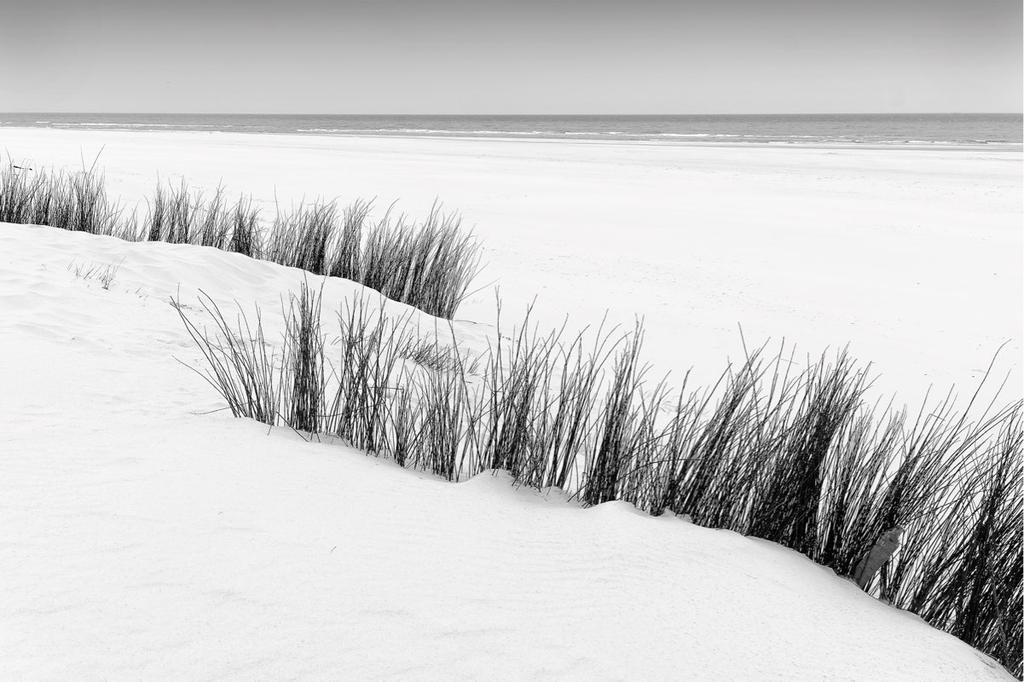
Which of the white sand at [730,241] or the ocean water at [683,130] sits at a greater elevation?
the ocean water at [683,130]

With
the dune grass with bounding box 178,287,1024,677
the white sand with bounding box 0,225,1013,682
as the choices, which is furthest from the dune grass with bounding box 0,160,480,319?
the white sand with bounding box 0,225,1013,682

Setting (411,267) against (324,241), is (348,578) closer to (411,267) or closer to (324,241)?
(411,267)

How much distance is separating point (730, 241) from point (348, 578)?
9315mm

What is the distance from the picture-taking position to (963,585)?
84.5 inches

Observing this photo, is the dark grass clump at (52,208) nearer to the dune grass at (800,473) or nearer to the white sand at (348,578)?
the white sand at (348,578)

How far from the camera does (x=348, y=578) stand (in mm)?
1840

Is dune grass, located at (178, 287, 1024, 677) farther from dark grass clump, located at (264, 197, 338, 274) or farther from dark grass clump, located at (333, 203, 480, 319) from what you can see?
dark grass clump, located at (264, 197, 338, 274)

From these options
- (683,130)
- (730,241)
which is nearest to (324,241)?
(730,241)

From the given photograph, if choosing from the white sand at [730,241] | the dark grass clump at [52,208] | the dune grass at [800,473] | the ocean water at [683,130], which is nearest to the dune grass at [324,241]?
the dark grass clump at [52,208]

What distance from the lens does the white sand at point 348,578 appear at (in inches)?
61.7

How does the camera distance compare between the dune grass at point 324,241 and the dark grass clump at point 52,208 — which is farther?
the dark grass clump at point 52,208

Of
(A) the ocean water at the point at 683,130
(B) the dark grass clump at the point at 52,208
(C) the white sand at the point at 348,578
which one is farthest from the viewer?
(A) the ocean water at the point at 683,130

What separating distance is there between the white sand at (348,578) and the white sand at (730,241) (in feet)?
10.4

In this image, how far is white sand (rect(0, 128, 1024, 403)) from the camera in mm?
6203
